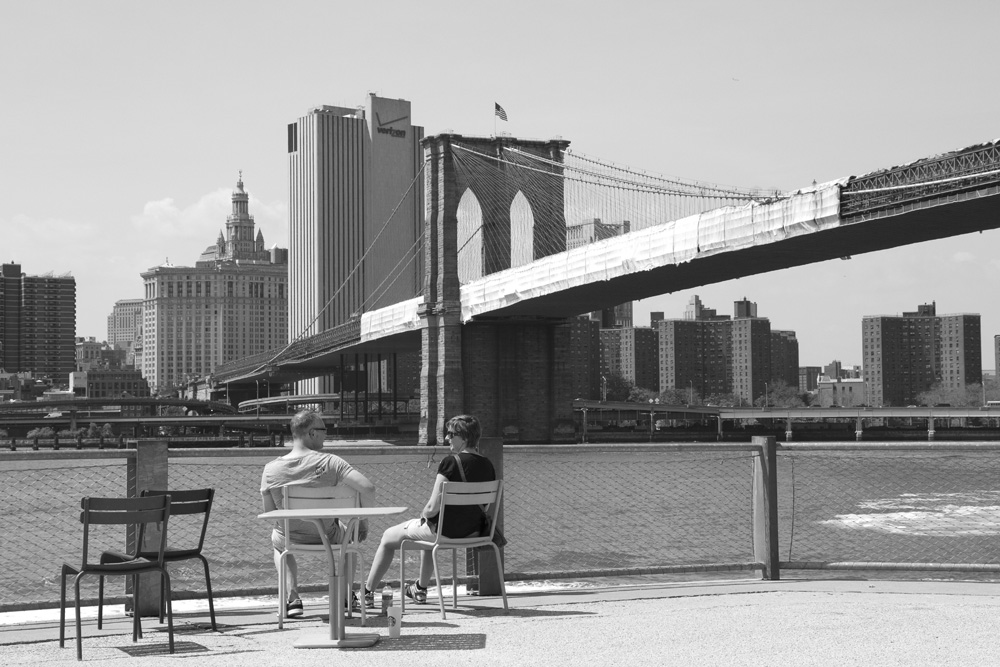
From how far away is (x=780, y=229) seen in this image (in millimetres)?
38500

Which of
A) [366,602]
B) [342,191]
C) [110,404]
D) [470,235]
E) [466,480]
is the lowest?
[366,602]

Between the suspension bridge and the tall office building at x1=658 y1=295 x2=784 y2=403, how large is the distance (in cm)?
10648

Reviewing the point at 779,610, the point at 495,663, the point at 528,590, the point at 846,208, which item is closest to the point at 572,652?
the point at 495,663

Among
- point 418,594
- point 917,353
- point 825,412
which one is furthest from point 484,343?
point 917,353

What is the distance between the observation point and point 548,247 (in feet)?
206

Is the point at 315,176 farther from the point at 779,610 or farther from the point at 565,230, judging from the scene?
the point at 779,610

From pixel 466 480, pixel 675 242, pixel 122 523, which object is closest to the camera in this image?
pixel 122 523

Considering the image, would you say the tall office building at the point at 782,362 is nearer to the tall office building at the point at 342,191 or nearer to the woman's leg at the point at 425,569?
the tall office building at the point at 342,191

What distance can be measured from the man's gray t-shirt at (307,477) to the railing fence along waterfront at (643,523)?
1.02ft

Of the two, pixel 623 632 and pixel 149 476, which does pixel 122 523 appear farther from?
pixel 623 632

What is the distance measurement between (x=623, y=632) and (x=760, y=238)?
112ft

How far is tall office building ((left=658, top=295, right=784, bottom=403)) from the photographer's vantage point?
598 ft

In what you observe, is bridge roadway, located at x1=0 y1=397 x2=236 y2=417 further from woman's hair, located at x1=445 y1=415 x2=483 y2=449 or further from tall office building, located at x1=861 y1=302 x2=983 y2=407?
tall office building, located at x1=861 y1=302 x2=983 y2=407

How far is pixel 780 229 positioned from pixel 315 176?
107332mm
